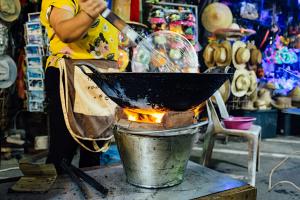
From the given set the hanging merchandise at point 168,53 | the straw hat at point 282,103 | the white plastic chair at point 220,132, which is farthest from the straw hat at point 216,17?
the hanging merchandise at point 168,53

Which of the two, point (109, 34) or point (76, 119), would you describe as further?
point (109, 34)

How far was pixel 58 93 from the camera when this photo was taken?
1788 millimetres

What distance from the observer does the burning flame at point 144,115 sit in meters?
1.37

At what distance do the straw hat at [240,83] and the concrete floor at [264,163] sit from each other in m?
0.86

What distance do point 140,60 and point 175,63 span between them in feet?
0.97

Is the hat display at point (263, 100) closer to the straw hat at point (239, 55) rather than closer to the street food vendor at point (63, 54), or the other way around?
the straw hat at point (239, 55)

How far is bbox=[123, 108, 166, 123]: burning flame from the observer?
4.50ft

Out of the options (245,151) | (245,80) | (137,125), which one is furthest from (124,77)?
(245,80)

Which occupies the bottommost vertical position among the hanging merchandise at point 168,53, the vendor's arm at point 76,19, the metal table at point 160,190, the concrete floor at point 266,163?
the concrete floor at point 266,163

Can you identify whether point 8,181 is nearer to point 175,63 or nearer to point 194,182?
point 194,182

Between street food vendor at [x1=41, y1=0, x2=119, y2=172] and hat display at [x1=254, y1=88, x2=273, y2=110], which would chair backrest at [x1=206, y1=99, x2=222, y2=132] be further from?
hat display at [x1=254, y1=88, x2=273, y2=110]

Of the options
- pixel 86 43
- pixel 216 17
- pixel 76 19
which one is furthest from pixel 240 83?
pixel 76 19

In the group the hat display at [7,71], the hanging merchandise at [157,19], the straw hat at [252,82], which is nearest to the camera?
the hat display at [7,71]

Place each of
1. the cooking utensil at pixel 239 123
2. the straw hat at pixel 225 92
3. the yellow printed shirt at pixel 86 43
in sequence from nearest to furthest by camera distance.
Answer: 1. the yellow printed shirt at pixel 86 43
2. the cooking utensil at pixel 239 123
3. the straw hat at pixel 225 92
